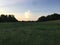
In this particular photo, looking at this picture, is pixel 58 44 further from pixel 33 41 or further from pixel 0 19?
pixel 0 19

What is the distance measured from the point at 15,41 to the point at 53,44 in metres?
3.83

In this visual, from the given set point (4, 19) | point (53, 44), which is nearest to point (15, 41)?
point (53, 44)

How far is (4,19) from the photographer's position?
51.2 m

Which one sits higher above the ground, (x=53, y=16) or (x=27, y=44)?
(x=53, y=16)

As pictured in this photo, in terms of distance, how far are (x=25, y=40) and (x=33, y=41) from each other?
769 mm

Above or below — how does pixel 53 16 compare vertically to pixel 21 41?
above

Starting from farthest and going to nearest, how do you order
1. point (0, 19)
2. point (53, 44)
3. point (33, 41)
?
1. point (0, 19)
2. point (33, 41)
3. point (53, 44)

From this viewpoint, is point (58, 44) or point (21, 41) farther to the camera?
point (21, 41)

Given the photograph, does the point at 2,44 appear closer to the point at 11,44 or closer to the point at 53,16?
the point at 11,44

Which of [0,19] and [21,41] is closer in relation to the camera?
[21,41]

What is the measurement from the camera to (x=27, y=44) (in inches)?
630

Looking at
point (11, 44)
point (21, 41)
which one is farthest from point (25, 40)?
point (11, 44)

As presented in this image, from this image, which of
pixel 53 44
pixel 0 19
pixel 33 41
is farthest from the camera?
pixel 0 19

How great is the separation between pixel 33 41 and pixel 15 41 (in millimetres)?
1741
